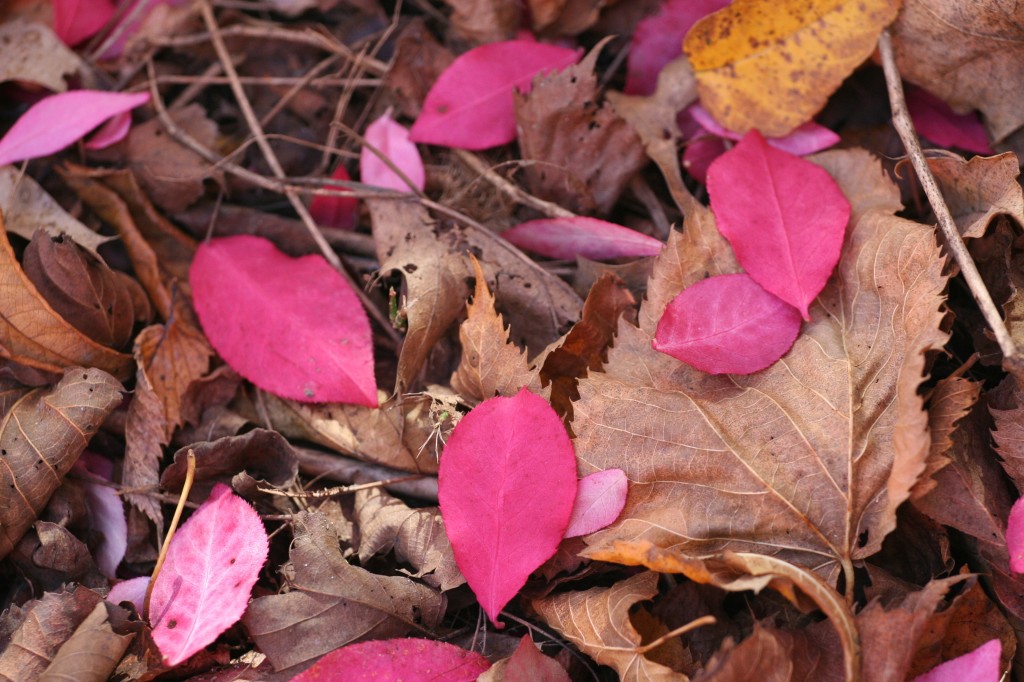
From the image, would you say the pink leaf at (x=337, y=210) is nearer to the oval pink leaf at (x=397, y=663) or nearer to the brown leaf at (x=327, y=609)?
the brown leaf at (x=327, y=609)

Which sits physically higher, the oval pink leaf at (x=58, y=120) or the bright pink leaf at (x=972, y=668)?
the oval pink leaf at (x=58, y=120)

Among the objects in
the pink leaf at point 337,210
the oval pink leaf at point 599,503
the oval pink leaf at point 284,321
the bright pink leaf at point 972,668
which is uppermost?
the pink leaf at point 337,210

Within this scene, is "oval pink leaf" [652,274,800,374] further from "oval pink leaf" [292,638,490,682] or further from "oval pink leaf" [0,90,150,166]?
"oval pink leaf" [0,90,150,166]

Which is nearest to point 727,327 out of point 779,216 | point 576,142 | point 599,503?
point 779,216

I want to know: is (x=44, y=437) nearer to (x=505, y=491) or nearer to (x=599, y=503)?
(x=505, y=491)

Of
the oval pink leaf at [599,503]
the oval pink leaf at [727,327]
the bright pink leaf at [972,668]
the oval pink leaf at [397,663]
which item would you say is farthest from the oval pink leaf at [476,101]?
the bright pink leaf at [972,668]

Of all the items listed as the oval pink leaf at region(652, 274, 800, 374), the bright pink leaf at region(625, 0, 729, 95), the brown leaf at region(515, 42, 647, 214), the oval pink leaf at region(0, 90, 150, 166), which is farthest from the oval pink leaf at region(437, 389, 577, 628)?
the oval pink leaf at region(0, 90, 150, 166)
